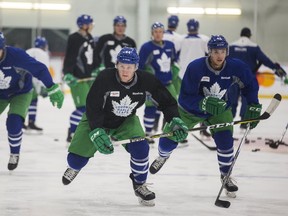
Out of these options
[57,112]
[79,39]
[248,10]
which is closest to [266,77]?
[248,10]

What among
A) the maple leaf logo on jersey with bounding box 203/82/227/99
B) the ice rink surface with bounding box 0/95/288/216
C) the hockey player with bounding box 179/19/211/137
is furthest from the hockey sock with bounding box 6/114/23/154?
the hockey player with bounding box 179/19/211/137

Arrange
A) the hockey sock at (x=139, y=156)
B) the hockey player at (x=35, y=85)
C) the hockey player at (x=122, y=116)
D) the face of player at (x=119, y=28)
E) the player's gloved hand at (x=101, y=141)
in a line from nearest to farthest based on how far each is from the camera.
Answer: the player's gloved hand at (x=101, y=141) → the hockey player at (x=122, y=116) → the hockey sock at (x=139, y=156) → the face of player at (x=119, y=28) → the hockey player at (x=35, y=85)

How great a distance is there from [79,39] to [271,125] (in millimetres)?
3106

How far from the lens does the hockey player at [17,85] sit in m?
4.76

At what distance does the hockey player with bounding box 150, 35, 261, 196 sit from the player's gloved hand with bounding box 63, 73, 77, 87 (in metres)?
2.39

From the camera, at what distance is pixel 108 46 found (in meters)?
7.23

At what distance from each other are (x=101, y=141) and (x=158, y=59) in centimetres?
316

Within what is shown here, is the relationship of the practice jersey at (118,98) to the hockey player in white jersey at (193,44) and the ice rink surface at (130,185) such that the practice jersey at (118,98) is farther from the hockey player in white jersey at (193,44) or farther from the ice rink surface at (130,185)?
the hockey player in white jersey at (193,44)

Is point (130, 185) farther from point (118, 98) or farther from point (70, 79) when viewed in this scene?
point (70, 79)

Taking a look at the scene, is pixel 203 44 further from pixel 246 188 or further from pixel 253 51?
pixel 246 188

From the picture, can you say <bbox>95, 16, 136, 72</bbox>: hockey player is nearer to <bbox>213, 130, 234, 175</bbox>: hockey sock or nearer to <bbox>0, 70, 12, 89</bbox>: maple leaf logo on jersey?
<bbox>0, 70, 12, 89</bbox>: maple leaf logo on jersey

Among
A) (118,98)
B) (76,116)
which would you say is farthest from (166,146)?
(76,116)

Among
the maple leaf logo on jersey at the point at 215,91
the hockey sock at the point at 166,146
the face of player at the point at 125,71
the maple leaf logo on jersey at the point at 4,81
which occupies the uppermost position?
the face of player at the point at 125,71

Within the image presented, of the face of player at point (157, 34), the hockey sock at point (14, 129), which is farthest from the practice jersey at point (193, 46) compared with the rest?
the hockey sock at point (14, 129)
